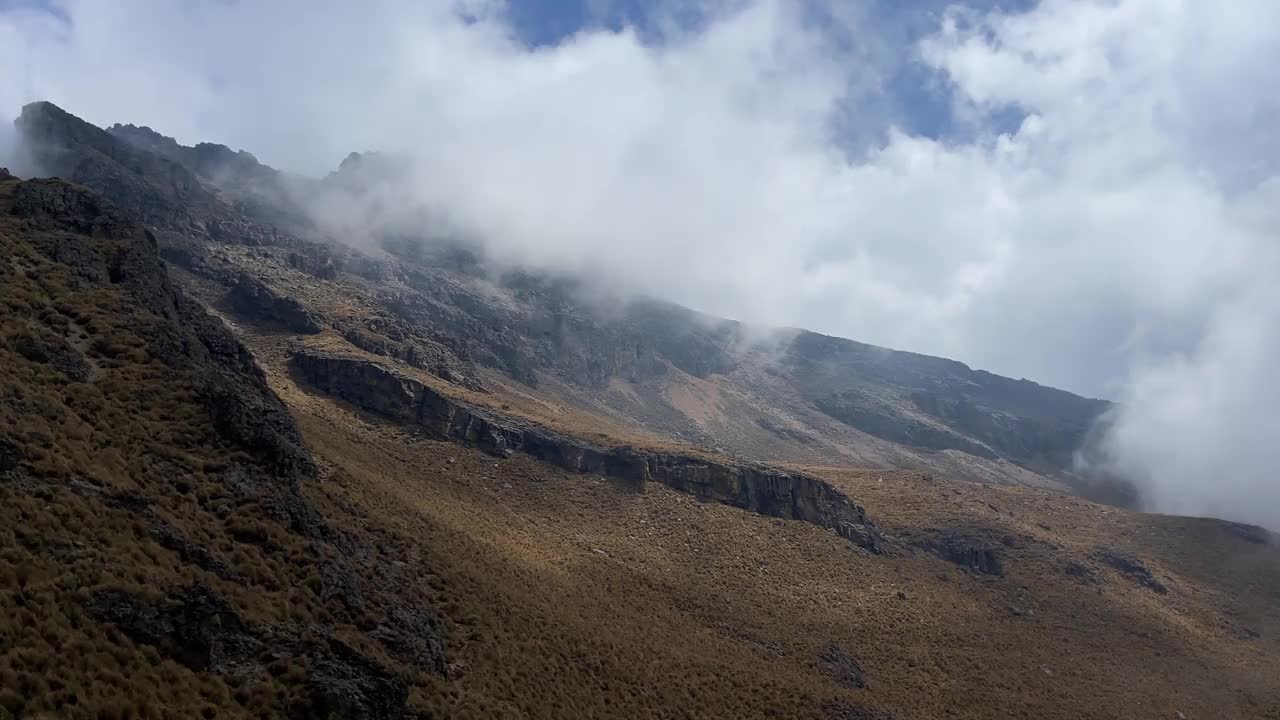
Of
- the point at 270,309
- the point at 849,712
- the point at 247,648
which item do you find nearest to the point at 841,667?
the point at 849,712

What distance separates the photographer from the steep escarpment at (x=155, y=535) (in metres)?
13.2

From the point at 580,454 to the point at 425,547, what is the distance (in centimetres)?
3545

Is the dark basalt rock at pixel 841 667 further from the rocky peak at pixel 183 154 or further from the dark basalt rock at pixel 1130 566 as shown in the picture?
the rocky peak at pixel 183 154

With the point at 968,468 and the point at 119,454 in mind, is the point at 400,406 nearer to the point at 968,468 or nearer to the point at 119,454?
the point at 119,454

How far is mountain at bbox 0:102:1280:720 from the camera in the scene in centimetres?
1565

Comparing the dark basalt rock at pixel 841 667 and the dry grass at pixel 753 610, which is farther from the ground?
the dry grass at pixel 753 610

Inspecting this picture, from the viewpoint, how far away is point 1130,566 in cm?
8081

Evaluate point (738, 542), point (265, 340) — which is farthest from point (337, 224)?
point (738, 542)

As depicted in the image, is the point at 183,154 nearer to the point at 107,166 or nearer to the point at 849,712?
the point at 107,166

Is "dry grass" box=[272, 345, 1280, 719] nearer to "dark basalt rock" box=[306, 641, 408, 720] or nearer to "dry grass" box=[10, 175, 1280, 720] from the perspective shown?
"dry grass" box=[10, 175, 1280, 720]

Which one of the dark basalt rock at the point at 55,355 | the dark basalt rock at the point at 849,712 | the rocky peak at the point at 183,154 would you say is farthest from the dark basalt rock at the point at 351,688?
the rocky peak at the point at 183,154

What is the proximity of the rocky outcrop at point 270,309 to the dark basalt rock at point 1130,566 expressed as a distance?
95.8 meters

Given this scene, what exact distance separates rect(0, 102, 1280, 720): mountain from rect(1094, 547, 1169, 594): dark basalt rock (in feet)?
2.56

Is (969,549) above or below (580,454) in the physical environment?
above
